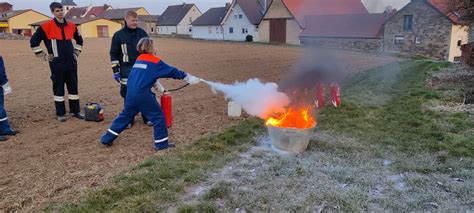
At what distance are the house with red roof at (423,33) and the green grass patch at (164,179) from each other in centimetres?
3093

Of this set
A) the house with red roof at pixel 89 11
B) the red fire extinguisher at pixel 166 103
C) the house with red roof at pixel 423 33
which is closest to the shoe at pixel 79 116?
the red fire extinguisher at pixel 166 103

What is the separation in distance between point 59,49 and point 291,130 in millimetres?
4631

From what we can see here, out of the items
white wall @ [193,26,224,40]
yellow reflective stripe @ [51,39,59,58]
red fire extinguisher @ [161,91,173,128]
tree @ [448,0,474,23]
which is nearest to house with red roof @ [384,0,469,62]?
tree @ [448,0,474,23]

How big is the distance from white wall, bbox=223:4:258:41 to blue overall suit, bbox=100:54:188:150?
44808 mm

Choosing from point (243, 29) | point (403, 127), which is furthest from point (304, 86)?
point (243, 29)

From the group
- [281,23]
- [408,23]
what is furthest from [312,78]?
[281,23]

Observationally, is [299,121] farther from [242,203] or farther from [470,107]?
[470,107]

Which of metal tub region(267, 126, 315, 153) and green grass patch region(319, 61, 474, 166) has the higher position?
metal tub region(267, 126, 315, 153)

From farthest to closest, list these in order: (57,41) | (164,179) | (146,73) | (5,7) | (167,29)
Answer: (5,7)
(167,29)
(57,41)
(146,73)
(164,179)

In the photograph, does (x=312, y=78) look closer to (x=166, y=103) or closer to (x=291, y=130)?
(x=291, y=130)

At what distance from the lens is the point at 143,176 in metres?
4.55

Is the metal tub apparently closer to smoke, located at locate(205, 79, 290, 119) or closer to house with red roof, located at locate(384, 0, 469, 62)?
smoke, located at locate(205, 79, 290, 119)

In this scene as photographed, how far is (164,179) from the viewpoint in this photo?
4.54 m

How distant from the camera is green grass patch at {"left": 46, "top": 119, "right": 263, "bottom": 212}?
387 centimetres
